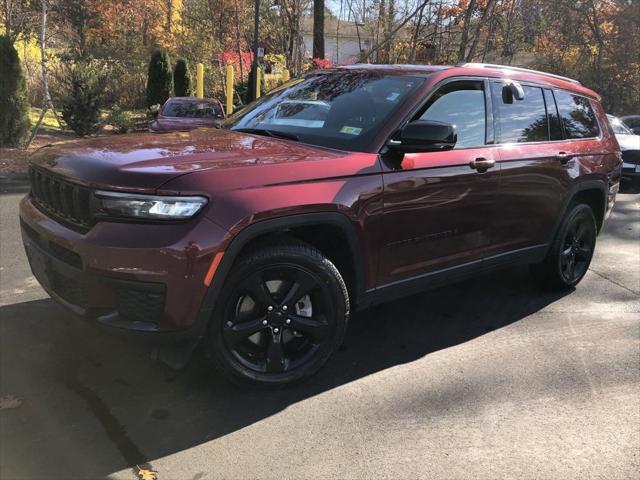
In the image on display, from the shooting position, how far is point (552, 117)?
15.2 ft

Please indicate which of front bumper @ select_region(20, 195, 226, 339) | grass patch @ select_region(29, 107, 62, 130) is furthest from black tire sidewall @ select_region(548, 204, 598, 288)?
grass patch @ select_region(29, 107, 62, 130)

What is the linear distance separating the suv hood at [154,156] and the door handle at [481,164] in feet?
3.49

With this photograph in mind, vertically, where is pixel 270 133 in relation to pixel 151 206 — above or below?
above

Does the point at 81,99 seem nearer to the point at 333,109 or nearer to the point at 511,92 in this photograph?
the point at 333,109

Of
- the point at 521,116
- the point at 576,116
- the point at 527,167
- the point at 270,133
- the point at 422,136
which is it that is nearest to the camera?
the point at 422,136

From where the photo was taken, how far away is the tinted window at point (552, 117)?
15.0 feet

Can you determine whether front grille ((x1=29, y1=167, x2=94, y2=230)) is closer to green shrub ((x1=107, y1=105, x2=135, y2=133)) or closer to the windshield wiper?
the windshield wiper

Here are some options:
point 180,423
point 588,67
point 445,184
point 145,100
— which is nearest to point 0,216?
point 180,423

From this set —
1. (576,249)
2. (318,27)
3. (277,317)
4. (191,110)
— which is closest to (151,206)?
(277,317)

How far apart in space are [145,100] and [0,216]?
51.6ft

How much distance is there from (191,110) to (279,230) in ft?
37.3

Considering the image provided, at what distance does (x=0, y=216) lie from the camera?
21.6 feet

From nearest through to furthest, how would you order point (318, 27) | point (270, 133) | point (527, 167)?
point (270, 133), point (527, 167), point (318, 27)

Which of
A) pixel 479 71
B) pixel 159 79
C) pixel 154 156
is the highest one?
pixel 159 79
